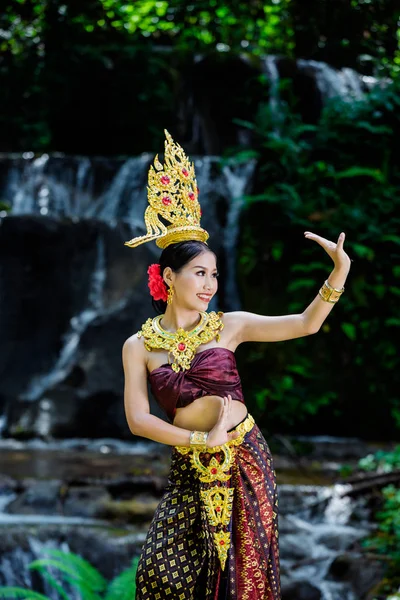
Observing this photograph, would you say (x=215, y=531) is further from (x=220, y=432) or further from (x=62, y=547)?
(x=62, y=547)

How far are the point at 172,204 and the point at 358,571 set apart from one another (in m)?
2.84

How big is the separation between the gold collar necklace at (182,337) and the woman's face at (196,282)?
2.9 inches

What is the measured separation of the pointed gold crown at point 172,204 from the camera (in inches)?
117

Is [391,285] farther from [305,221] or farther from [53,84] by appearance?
[53,84]

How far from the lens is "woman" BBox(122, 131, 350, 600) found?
9.04ft

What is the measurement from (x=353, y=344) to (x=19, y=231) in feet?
12.0

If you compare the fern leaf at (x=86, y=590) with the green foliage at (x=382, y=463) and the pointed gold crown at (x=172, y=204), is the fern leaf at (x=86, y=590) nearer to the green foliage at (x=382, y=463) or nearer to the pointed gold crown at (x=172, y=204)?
the pointed gold crown at (x=172, y=204)

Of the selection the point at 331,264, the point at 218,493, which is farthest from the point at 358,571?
the point at 331,264

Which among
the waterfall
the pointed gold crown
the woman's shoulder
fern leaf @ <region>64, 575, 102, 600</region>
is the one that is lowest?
the waterfall

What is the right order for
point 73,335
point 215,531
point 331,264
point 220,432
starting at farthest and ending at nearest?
point 73,335 → point 331,264 → point 215,531 → point 220,432

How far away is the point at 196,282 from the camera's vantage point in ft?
9.50

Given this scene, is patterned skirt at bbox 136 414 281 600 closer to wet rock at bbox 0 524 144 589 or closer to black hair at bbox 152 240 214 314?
black hair at bbox 152 240 214 314

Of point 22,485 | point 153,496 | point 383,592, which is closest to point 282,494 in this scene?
point 153,496

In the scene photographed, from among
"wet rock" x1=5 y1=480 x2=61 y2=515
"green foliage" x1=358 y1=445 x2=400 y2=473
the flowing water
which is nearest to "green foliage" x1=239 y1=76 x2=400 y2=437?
the flowing water
